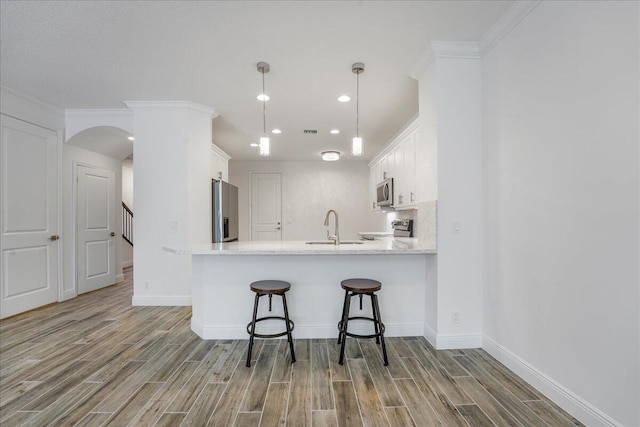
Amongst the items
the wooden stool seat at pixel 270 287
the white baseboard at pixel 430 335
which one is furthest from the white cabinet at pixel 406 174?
the wooden stool seat at pixel 270 287

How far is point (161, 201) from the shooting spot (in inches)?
149

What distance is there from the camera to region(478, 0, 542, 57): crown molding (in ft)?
6.61

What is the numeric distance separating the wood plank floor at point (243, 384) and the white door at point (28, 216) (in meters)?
0.93

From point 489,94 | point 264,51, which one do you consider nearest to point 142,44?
point 264,51

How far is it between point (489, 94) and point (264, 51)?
1949 millimetres

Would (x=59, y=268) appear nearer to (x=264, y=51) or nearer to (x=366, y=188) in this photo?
(x=264, y=51)

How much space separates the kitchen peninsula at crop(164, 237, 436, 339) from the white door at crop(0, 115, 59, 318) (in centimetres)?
249

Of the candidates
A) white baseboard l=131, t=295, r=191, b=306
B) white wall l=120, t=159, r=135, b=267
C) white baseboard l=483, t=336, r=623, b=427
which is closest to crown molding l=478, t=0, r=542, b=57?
white baseboard l=483, t=336, r=623, b=427

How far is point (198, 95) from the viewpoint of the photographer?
11.7 feet

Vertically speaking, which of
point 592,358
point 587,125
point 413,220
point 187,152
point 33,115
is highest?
point 33,115

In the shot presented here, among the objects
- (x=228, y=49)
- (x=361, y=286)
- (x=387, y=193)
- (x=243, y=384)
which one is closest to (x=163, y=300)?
(x=243, y=384)

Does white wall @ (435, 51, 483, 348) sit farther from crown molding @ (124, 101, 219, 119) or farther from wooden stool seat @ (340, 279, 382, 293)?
crown molding @ (124, 101, 219, 119)

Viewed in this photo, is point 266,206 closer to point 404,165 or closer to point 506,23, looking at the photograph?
point 404,165

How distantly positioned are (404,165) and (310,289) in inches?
95.3
